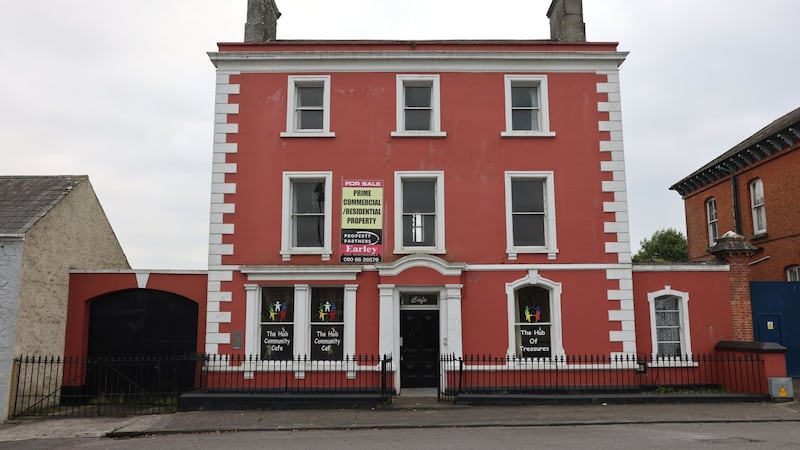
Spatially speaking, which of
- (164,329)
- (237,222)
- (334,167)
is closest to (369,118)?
(334,167)

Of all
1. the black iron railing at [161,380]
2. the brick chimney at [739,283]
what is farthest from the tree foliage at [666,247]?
the black iron railing at [161,380]

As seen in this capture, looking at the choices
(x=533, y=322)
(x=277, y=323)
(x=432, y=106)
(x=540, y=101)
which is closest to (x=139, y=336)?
(x=277, y=323)

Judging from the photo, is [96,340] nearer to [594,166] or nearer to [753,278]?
[594,166]

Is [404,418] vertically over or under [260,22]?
under

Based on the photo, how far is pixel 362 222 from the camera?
15.9 m

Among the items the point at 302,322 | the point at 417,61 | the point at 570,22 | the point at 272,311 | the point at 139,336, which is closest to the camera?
the point at 302,322

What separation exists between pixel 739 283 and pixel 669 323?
2.17m

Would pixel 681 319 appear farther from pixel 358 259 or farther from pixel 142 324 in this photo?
pixel 142 324

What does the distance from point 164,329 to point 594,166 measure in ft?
40.2

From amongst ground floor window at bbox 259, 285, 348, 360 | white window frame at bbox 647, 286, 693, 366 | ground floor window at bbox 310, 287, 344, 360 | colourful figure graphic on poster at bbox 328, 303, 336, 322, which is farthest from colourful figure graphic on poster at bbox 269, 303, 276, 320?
white window frame at bbox 647, 286, 693, 366

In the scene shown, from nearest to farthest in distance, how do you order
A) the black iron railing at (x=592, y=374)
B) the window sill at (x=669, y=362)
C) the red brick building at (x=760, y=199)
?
the black iron railing at (x=592, y=374) → the window sill at (x=669, y=362) → the red brick building at (x=760, y=199)

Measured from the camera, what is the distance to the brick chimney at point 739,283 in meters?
16.1

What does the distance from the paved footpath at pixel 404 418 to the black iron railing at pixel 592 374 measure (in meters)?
1.08

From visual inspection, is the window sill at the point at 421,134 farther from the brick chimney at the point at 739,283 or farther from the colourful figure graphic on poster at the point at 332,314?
the brick chimney at the point at 739,283
